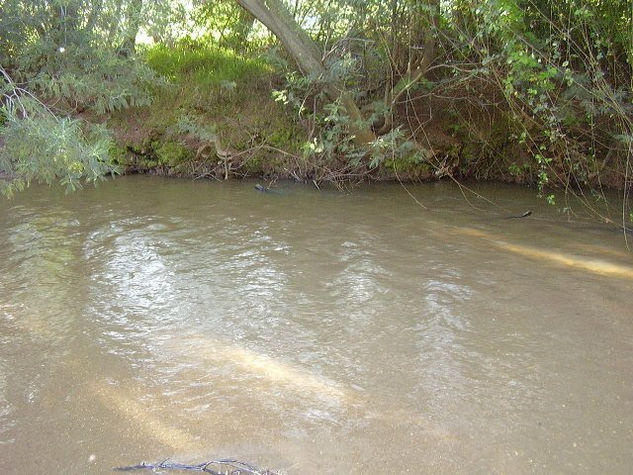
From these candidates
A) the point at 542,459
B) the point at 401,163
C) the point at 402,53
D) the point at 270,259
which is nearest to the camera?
the point at 542,459

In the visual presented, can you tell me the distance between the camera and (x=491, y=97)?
33.6ft

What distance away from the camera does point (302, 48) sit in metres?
9.48

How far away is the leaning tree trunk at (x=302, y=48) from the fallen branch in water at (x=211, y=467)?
24.3ft

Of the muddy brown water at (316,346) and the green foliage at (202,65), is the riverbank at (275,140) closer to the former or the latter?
the green foliage at (202,65)

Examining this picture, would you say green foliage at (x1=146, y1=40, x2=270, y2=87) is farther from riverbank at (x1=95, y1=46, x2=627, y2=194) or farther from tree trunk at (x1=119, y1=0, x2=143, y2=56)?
tree trunk at (x1=119, y1=0, x2=143, y2=56)

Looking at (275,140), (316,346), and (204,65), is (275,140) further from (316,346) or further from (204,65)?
(316,346)

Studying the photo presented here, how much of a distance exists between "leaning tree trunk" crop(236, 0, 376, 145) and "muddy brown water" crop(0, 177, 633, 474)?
2800 millimetres

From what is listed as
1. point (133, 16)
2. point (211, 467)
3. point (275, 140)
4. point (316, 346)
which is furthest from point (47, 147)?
point (275, 140)

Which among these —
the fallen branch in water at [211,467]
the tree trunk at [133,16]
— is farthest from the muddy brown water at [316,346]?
the tree trunk at [133,16]

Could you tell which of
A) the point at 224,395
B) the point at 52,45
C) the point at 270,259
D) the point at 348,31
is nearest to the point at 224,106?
the point at 348,31

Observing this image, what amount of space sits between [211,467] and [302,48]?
303 inches

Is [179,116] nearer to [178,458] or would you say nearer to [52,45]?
[52,45]

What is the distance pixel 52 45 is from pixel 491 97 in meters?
6.74

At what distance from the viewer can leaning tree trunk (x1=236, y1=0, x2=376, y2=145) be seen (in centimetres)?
920
